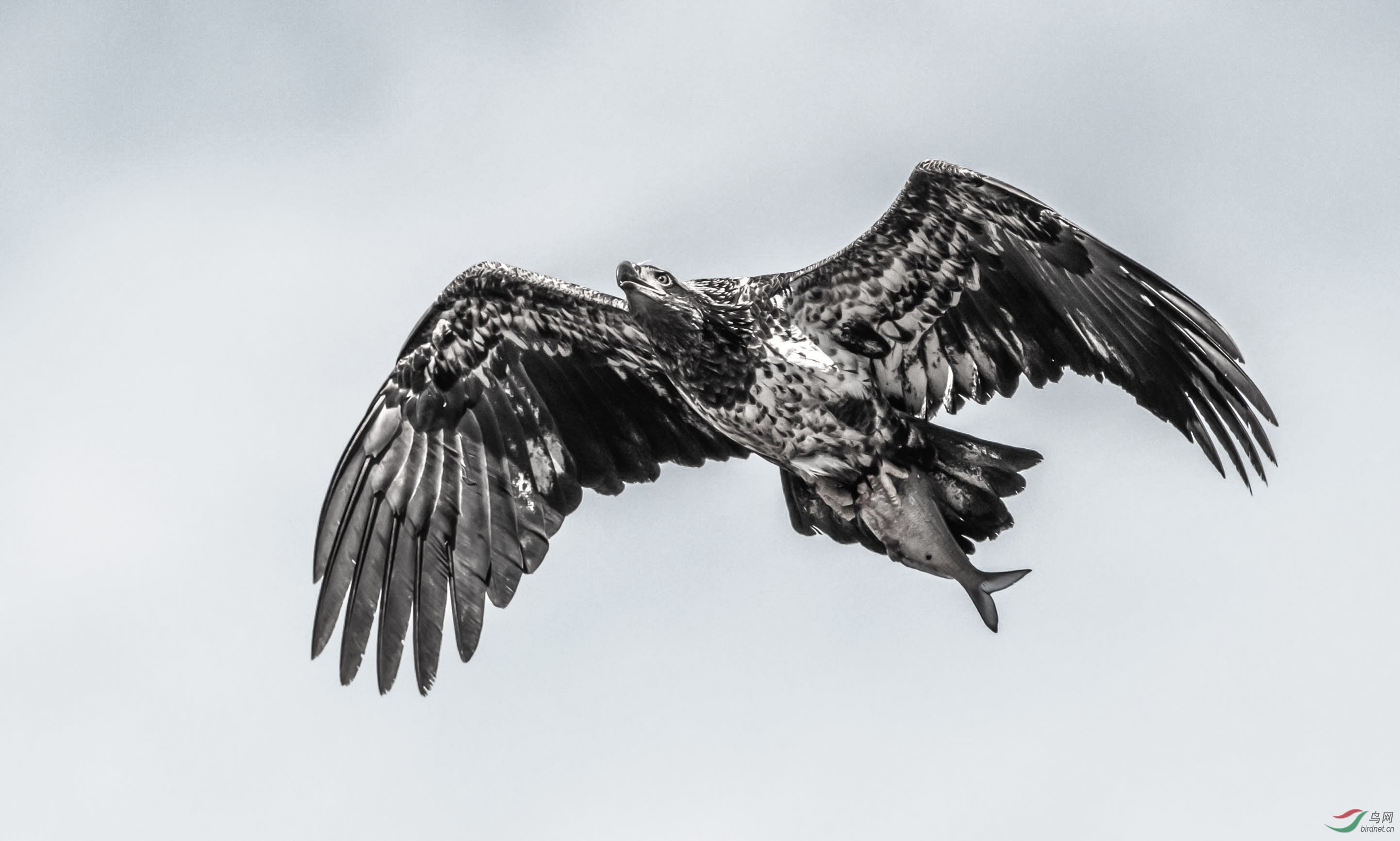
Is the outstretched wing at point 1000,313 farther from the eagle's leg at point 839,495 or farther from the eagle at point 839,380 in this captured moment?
the eagle's leg at point 839,495

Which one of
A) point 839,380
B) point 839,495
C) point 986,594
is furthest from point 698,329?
point 986,594

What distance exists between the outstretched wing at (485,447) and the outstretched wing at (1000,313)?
5.54ft

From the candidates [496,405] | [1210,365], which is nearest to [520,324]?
[496,405]

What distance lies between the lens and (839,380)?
12500 millimetres

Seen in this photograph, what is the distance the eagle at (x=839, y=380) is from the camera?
12.2m

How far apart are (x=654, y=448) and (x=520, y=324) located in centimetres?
159

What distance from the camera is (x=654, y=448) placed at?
13711mm

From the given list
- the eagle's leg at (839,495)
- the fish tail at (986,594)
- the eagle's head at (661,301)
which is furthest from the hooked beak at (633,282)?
the fish tail at (986,594)

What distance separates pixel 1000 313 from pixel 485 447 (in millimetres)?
4631

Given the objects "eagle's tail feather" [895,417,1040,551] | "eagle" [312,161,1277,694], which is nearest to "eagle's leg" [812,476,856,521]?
"eagle" [312,161,1277,694]

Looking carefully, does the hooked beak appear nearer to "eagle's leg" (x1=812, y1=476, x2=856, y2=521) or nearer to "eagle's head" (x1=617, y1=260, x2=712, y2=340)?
"eagle's head" (x1=617, y1=260, x2=712, y2=340)

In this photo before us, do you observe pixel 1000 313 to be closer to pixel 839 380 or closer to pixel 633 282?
pixel 839 380

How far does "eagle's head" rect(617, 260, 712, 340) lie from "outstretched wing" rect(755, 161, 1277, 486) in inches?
25.0

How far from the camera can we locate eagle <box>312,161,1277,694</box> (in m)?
12.2
